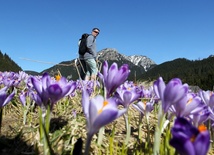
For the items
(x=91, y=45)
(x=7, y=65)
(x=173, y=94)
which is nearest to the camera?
(x=173, y=94)

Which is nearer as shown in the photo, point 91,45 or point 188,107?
point 188,107

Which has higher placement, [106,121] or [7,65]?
[7,65]

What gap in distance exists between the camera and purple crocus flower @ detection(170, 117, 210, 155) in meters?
0.77

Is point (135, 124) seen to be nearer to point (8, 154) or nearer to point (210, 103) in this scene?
point (210, 103)

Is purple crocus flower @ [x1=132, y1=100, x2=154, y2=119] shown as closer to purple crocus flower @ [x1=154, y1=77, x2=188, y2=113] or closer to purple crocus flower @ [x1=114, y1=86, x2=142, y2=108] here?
purple crocus flower @ [x1=114, y1=86, x2=142, y2=108]

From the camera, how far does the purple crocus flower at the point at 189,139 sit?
2.54 feet

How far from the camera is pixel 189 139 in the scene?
779 mm

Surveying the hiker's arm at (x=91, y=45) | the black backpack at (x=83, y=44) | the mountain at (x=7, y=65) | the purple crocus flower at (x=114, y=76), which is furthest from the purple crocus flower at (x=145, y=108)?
the mountain at (x=7, y=65)

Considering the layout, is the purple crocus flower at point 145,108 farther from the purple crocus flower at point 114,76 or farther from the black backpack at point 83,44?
the black backpack at point 83,44

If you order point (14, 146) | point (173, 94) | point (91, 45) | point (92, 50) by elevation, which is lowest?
point (14, 146)

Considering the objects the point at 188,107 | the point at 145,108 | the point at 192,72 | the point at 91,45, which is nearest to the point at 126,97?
the point at 145,108

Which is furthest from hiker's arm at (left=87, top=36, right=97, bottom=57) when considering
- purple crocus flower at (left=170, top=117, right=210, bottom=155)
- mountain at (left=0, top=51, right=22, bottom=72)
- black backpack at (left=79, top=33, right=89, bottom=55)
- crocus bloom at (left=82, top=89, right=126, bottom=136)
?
mountain at (left=0, top=51, right=22, bottom=72)

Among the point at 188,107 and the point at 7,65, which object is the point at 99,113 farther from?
the point at 7,65

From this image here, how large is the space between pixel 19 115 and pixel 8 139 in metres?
0.74
